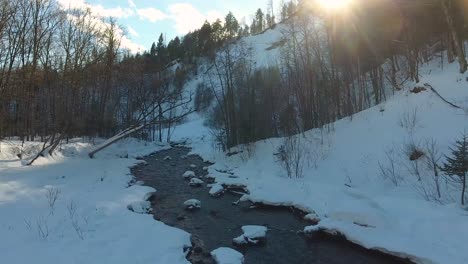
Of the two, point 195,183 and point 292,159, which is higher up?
point 292,159

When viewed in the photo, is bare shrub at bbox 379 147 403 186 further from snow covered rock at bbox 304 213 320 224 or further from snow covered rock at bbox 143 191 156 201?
→ snow covered rock at bbox 143 191 156 201

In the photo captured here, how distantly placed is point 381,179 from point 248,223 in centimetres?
534

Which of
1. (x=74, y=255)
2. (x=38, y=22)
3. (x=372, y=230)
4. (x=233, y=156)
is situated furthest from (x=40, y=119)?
(x=372, y=230)

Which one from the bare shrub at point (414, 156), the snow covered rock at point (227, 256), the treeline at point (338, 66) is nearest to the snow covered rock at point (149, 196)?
the snow covered rock at point (227, 256)

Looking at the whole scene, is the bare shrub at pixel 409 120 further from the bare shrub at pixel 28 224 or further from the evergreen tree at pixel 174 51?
the evergreen tree at pixel 174 51

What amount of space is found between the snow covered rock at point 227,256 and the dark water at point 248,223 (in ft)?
0.72

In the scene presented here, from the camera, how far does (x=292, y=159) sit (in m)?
19.4

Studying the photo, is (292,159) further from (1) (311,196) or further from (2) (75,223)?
(2) (75,223)

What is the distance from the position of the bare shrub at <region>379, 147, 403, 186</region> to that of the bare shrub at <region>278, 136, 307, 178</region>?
160 inches

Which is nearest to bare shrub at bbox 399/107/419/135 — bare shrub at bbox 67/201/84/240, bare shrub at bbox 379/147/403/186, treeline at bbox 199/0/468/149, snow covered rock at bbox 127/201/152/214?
bare shrub at bbox 379/147/403/186

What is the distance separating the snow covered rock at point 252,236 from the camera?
10.5 m

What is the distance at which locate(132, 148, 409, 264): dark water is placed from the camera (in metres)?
9.38

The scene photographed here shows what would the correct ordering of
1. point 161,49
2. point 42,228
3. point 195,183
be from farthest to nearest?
point 161,49, point 195,183, point 42,228

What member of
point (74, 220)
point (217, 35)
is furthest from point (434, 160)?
point (217, 35)
